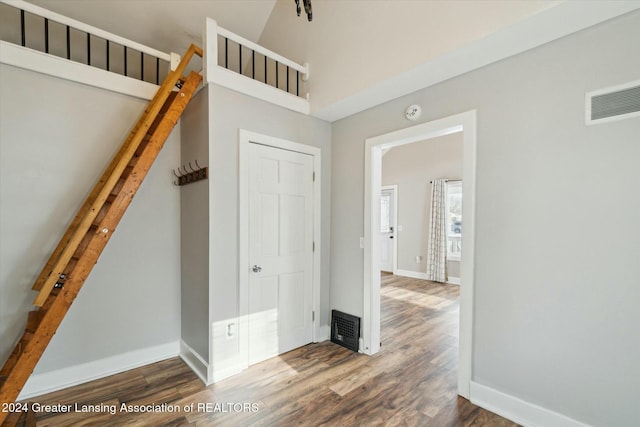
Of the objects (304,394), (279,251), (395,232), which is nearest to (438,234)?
(395,232)

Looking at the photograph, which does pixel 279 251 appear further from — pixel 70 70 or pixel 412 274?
pixel 412 274

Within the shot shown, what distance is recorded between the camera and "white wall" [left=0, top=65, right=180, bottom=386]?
7.14ft

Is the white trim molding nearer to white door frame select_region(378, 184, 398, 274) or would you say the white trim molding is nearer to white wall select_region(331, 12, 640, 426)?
white wall select_region(331, 12, 640, 426)

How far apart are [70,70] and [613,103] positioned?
3.89 meters

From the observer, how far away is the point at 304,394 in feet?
7.49

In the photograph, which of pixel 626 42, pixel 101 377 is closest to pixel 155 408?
pixel 101 377

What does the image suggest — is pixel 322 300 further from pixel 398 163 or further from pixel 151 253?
pixel 398 163

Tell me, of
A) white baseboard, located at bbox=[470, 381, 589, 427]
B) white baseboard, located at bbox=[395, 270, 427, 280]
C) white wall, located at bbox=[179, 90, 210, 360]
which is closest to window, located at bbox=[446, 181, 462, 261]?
white baseboard, located at bbox=[395, 270, 427, 280]

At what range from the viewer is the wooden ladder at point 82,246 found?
1.61 metres

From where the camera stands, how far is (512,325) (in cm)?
204

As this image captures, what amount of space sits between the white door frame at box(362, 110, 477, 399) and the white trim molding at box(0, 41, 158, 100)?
2.29 metres

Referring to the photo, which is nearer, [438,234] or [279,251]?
[279,251]

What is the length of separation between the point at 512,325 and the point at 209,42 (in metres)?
3.28

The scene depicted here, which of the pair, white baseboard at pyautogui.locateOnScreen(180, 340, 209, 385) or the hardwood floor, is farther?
white baseboard at pyautogui.locateOnScreen(180, 340, 209, 385)
